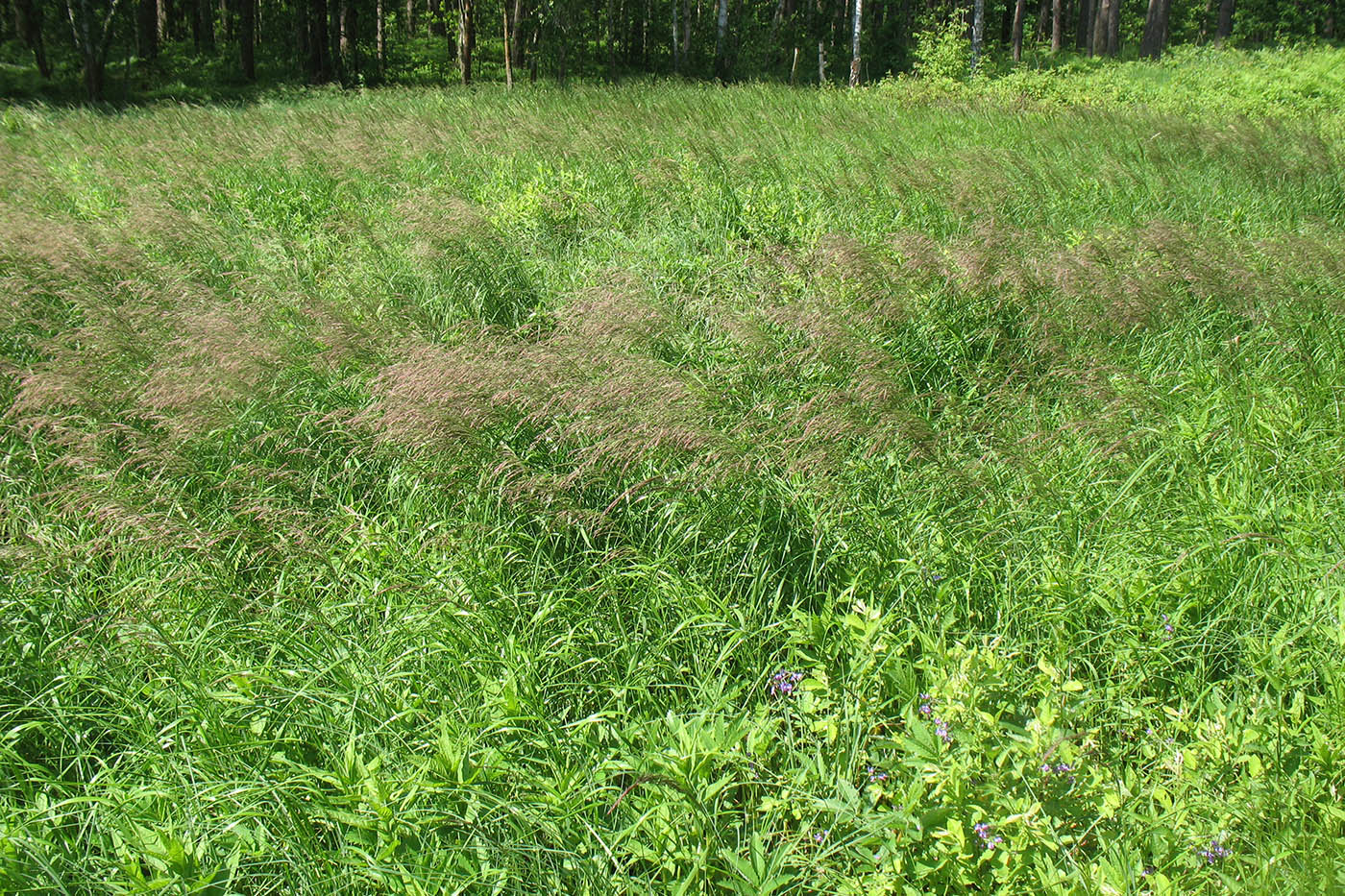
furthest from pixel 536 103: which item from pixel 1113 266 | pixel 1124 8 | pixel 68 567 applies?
pixel 1124 8

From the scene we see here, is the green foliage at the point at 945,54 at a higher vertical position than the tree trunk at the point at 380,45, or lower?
lower

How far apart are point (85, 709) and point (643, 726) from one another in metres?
1.70

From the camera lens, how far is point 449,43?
26844 millimetres

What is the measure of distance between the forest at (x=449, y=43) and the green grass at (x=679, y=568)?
1617 cm

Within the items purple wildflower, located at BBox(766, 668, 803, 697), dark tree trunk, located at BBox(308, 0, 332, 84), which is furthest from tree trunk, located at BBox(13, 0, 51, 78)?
purple wildflower, located at BBox(766, 668, 803, 697)

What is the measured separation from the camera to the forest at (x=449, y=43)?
73.6ft

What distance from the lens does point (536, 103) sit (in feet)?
39.8

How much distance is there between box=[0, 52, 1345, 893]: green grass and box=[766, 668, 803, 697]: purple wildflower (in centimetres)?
4

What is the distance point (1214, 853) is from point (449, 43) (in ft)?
97.3

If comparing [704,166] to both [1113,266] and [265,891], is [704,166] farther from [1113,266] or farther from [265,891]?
[265,891]

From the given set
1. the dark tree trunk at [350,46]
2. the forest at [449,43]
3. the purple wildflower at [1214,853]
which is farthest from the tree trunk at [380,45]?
the purple wildflower at [1214,853]

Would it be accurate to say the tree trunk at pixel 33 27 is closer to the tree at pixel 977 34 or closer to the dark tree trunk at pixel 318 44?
the dark tree trunk at pixel 318 44

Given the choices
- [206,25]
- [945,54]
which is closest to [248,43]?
[206,25]

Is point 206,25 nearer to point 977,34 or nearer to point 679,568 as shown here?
point 977,34
